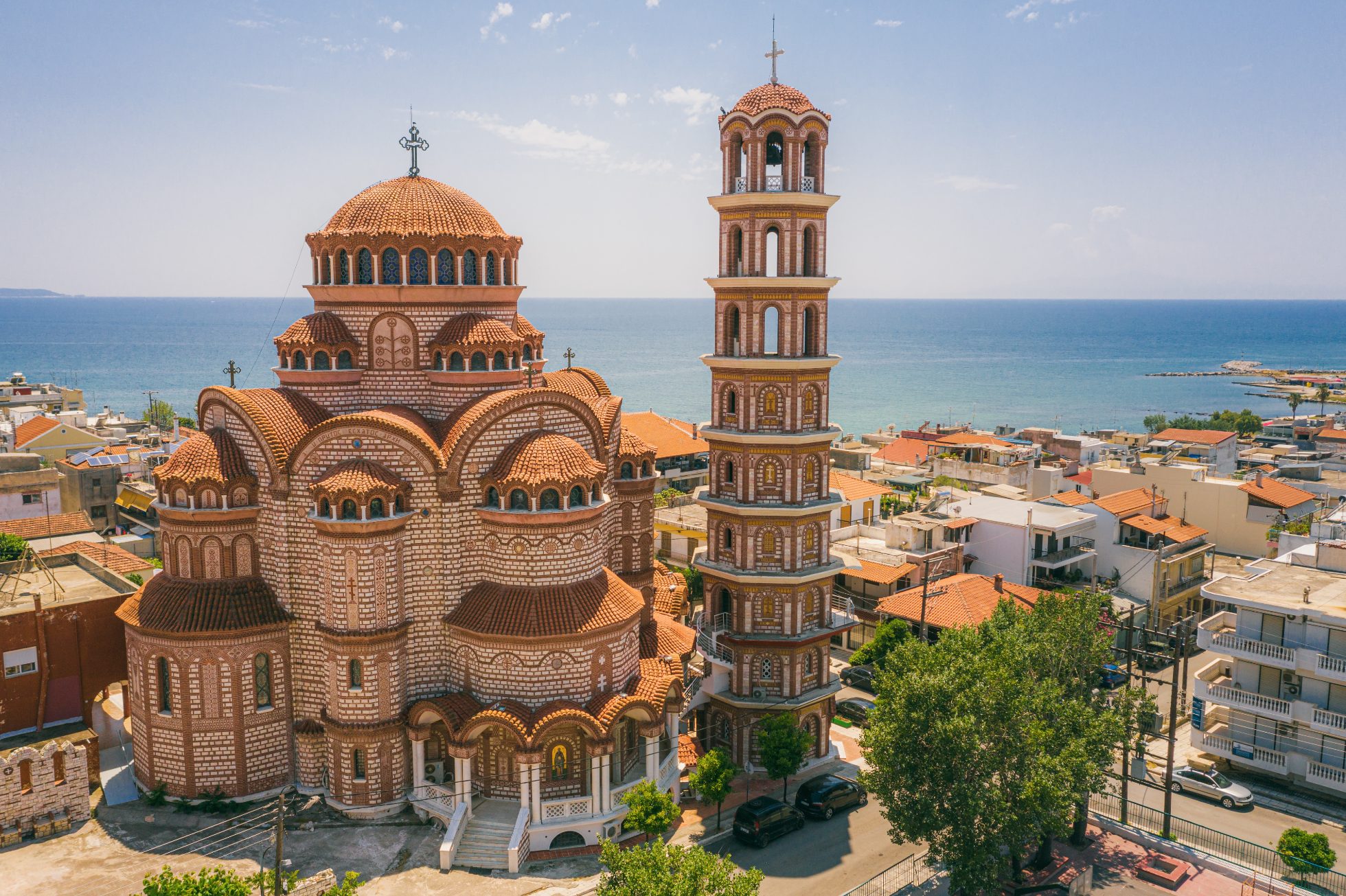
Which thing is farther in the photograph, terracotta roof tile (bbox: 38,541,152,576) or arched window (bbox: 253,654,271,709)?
terracotta roof tile (bbox: 38,541,152,576)

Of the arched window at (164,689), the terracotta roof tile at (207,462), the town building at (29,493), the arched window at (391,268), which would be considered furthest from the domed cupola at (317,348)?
the town building at (29,493)

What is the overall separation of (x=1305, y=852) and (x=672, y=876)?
53.3 ft

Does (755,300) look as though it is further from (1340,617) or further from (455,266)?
(1340,617)

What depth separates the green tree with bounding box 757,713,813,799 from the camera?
27359 millimetres

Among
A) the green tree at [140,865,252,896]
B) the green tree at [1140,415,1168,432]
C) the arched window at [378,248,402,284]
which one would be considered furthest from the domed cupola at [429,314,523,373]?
the green tree at [1140,415,1168,432]

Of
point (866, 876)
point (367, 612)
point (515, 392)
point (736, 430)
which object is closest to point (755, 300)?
point (736, 430)

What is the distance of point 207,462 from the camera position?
2664 centimetres

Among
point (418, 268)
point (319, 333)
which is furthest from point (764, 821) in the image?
point (319, 333)

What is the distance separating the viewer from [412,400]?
94.9 ft

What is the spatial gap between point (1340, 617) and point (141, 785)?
3347cm

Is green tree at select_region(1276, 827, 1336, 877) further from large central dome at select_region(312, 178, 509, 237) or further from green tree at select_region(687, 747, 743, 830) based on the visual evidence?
large central dome at select_region(312, 178, 509, 237)

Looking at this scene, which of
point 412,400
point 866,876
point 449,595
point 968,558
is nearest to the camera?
point 866,876

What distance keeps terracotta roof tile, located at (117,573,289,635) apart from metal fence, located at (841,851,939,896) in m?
16.2

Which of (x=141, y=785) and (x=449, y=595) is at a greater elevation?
(x=449, y=595)
